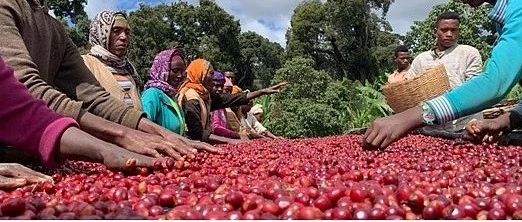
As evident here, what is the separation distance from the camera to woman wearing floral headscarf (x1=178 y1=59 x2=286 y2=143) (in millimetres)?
6473

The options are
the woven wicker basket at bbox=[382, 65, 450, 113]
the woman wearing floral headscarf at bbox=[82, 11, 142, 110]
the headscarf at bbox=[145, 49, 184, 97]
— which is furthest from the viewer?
the headscarf at bbox=[145, 49, 184, 97]

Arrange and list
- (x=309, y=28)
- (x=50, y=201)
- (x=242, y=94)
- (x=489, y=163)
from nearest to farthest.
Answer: (x=50, y=201)
(x=489, y=163)
(x=242, y=94)
(x=309, y=28)

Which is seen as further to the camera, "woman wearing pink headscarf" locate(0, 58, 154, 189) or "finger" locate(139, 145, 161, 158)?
"finger" locate(139, 145, 161, 158)

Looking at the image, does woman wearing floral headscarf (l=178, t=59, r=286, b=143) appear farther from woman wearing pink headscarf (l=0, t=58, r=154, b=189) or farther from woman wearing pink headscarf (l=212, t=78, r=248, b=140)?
woman wearing pink headscarf (l=0, t=58, r=154, b=189)

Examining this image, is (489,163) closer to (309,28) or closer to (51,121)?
(51,121)

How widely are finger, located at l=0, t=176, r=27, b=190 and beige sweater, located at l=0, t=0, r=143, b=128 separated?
28.3 inches

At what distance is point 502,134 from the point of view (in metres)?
3.82

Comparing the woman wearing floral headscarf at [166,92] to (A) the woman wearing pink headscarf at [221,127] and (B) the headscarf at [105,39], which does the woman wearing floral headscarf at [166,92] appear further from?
(A) the woman wearing pink headscarf at [221,127]

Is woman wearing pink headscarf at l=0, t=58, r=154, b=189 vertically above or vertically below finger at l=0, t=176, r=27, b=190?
above

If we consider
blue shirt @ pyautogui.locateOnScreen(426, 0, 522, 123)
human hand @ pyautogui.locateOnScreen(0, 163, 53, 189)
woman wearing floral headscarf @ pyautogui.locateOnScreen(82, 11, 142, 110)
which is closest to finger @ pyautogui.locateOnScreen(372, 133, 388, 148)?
blue shirt @ pyautogui.locateOnScreen(426, 0, 522, 123)

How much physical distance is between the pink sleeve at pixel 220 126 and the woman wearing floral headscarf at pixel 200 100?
46 centimetres

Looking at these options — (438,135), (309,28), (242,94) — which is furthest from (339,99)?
(309,28)

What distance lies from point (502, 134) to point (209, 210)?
2.80m

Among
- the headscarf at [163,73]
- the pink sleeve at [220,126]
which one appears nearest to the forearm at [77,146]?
the headscarf at [163,73]
